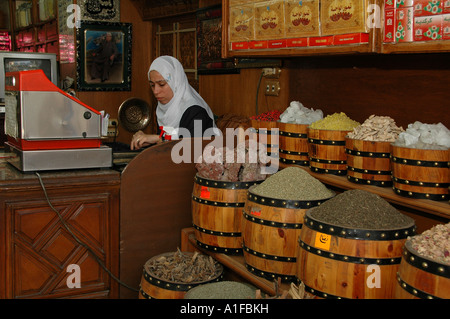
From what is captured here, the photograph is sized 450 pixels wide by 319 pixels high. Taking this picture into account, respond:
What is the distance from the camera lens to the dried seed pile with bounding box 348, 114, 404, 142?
8.20 feet

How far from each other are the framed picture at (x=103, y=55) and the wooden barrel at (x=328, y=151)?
4.87m

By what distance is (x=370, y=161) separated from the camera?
2.52m

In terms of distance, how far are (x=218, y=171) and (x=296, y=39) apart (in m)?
0.91

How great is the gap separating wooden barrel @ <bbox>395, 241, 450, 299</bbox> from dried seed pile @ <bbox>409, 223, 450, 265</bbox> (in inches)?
1.1

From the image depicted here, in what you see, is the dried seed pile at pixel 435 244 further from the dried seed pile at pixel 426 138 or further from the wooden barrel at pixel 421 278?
the dried seed pile at pixel 426 138

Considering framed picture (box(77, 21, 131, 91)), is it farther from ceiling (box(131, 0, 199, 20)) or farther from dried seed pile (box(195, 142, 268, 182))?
dried seed pile (box(195, 142, 268, 182))

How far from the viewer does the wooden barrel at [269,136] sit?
3254 mm

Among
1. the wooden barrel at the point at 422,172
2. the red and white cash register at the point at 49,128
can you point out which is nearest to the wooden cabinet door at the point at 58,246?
the red and white cash register at the point at 49,128

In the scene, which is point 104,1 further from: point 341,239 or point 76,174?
point 341,239

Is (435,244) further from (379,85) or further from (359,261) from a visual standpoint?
(379,85)

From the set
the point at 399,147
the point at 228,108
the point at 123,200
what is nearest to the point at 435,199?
the point at 399,147

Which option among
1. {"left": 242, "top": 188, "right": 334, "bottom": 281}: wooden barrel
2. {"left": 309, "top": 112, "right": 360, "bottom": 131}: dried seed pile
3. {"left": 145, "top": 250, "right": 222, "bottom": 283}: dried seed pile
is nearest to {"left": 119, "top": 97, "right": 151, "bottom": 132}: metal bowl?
{"left": 145, "top": 250, "right": 222, "bottom": 283}: dried seed pile

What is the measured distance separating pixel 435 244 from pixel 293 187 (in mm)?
924

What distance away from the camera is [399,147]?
7.41 feet
